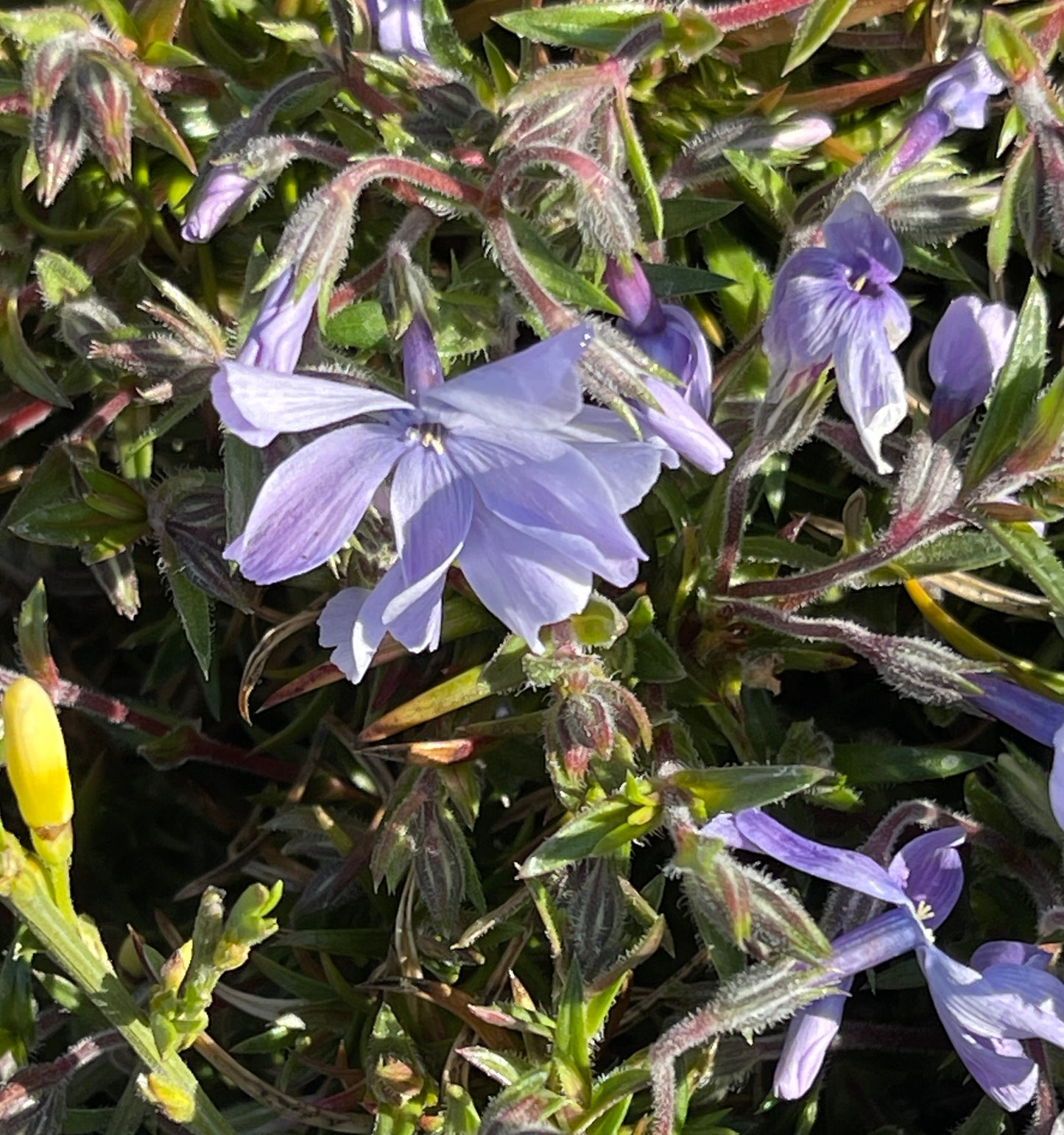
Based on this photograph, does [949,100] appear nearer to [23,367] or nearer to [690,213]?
[690,213]

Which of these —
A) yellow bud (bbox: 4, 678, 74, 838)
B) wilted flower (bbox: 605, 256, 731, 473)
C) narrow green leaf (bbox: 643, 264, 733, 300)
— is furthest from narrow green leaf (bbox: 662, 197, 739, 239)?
yellow bud (bbox: 4, 678, 74, 838)

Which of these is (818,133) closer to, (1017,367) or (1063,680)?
(1017,367)

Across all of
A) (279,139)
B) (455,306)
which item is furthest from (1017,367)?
(279,139)

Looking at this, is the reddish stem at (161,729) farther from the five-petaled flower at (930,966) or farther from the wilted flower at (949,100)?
the wilted flower at (949,100)

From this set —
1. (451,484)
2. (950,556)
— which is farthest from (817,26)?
(451,484)

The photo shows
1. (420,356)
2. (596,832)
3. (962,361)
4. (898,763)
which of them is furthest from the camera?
(898,763)

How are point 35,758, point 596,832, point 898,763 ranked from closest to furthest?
point 35,758 → point 596,832 → point 898,763

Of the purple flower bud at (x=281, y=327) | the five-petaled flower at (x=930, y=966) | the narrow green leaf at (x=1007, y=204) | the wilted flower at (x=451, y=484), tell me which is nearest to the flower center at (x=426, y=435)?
the wilted flower at (x=451, y=484)

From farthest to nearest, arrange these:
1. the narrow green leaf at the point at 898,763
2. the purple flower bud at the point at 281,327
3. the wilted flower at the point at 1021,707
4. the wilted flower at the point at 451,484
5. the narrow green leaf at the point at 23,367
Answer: the narrow green leaf at the point at 23,367 → the narrow green leaf at the point at 898,763 → the wilted flower at the point at 1021,707 → the purple flower bud at the point at 281,327 → the wilted flower at the point at 451,484
